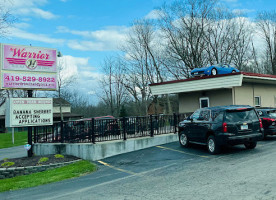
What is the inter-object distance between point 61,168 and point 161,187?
6188 mm

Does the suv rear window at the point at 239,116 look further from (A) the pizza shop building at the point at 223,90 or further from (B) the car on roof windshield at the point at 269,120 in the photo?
(A) the pizza shop building at the point at 223,90

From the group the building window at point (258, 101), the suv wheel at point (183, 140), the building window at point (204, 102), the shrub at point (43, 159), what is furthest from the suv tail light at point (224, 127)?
the building window at point (258, 101)

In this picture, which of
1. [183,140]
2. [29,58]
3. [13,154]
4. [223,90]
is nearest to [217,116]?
[183,140]

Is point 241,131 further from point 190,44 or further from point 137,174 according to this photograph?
point 190,44

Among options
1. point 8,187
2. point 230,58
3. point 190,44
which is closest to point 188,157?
point 8,187

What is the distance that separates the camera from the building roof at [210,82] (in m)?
16.3

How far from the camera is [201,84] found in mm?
18141

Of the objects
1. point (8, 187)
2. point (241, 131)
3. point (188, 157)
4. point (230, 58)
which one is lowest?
point (8, 187)

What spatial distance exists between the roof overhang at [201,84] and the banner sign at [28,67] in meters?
8.72

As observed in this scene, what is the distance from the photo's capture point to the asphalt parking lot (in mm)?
6254

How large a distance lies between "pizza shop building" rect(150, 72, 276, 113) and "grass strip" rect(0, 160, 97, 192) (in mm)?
9740

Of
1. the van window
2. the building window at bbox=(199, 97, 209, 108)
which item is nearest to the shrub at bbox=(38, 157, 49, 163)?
the van window

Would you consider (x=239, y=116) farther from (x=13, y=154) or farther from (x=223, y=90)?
(x=13, y=154)

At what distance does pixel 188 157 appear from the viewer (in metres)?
10.8
